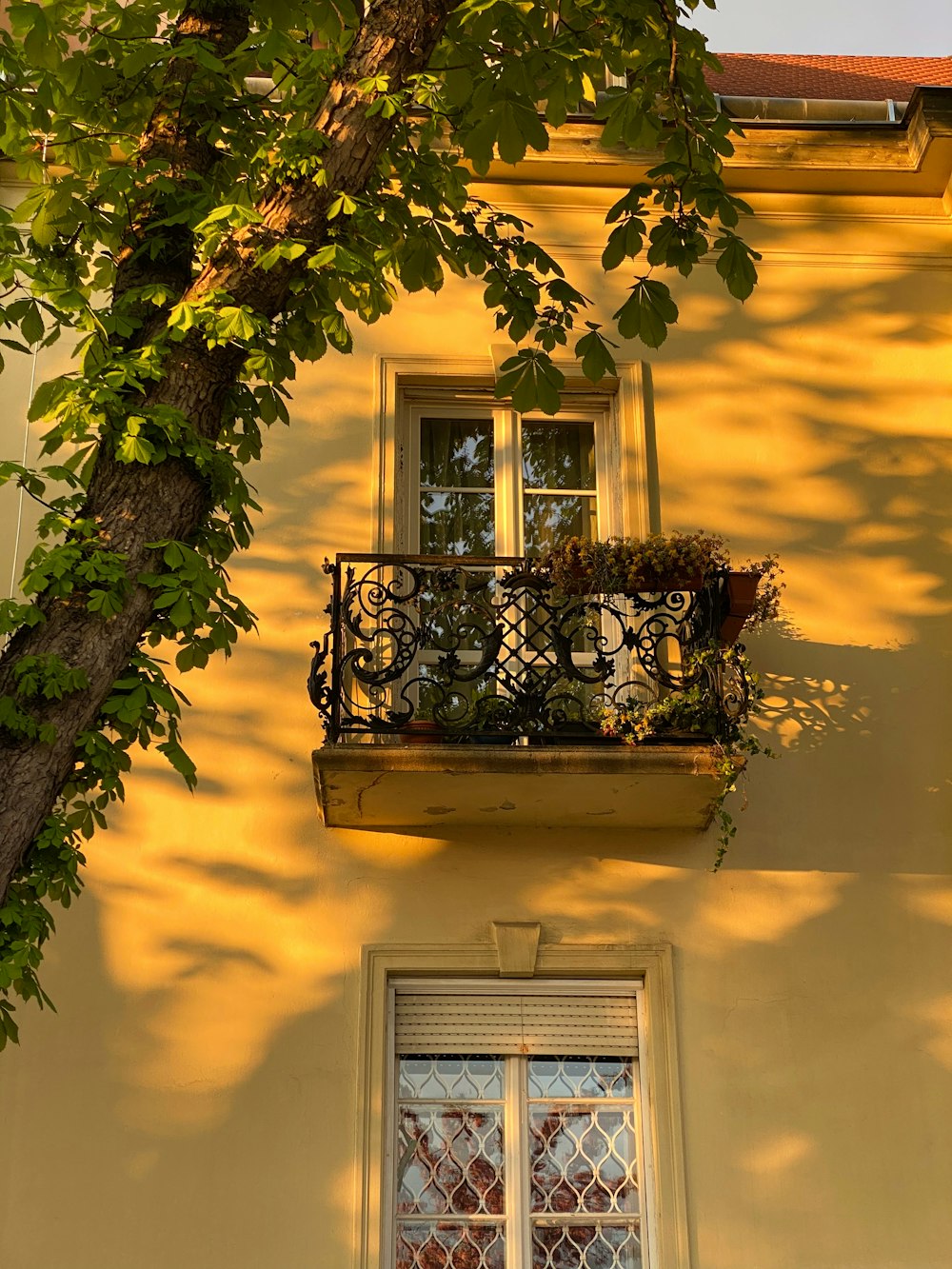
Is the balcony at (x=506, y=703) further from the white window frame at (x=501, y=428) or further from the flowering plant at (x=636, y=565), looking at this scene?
A: the white window frame at (x=501, y=428)

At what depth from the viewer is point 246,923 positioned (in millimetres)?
7750

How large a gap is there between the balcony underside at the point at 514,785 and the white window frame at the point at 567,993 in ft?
2.15

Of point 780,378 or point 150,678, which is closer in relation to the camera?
point 150,678

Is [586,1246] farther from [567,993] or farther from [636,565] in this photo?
[636,565]

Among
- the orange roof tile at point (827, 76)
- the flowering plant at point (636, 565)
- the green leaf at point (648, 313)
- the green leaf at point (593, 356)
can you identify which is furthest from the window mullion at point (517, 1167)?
the orange roof tile at point (827, 76)

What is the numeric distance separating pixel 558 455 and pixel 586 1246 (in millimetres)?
4419

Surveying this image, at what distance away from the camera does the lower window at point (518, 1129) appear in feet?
24.0

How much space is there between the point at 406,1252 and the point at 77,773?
3.68 m

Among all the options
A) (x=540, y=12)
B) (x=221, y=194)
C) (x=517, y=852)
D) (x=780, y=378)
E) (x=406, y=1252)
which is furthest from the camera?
(x=780, y=378)

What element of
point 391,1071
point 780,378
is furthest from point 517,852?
point 780,378

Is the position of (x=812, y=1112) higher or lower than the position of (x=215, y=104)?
lower

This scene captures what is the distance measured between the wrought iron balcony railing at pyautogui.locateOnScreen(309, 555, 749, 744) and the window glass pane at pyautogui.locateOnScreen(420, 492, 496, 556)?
0.24m

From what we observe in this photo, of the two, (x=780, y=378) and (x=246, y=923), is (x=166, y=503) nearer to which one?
(x=246, y=923)

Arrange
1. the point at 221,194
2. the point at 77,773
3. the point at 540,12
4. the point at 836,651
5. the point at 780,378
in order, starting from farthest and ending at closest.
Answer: the point at 780,378, the point at 836,651, the point at 221,194, the point at 540,12, the point at 77,773
